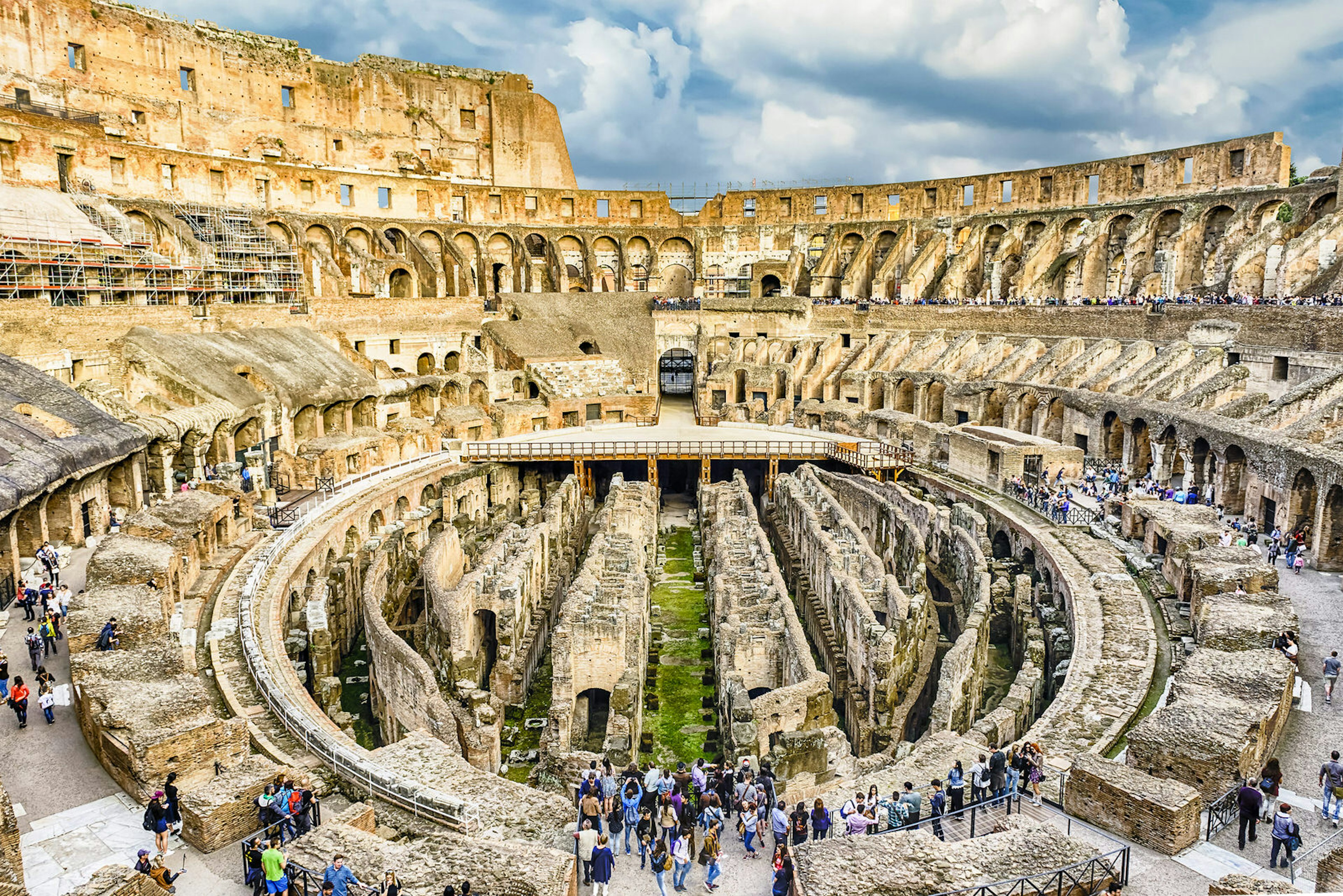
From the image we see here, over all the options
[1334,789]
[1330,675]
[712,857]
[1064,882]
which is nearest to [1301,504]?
[1330,675]

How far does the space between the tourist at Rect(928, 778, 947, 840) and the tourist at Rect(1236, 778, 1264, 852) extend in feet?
10.7

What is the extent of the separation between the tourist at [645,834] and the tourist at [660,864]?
0.22 m

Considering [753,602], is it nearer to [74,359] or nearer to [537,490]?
[537,490]

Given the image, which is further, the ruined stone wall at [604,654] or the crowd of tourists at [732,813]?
the ruined stone wall at [604,654]

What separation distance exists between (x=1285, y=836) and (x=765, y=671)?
9506 millimetres

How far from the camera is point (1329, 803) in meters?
11.4

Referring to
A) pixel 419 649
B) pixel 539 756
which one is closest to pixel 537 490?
pixel 419 649

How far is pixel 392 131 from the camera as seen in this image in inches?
2271

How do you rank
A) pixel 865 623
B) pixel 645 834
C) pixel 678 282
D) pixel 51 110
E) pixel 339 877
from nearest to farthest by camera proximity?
pixel 339 877, pixel 645 834, pixel 865 623, pixel 51 110, pixel 678 282

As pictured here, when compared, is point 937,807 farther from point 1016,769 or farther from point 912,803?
point 1016,769

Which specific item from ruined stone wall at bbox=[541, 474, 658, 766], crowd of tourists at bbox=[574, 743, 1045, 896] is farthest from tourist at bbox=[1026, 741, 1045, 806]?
ruined stone wall at bbox=[541, 474, 658, 766]

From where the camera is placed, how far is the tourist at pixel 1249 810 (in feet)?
35.0

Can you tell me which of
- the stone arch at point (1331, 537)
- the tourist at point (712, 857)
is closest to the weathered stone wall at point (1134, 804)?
the tourist at point (712, 857)

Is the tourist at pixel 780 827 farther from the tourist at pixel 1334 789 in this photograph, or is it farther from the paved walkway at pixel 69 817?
the tourist at pixel 1334 789
